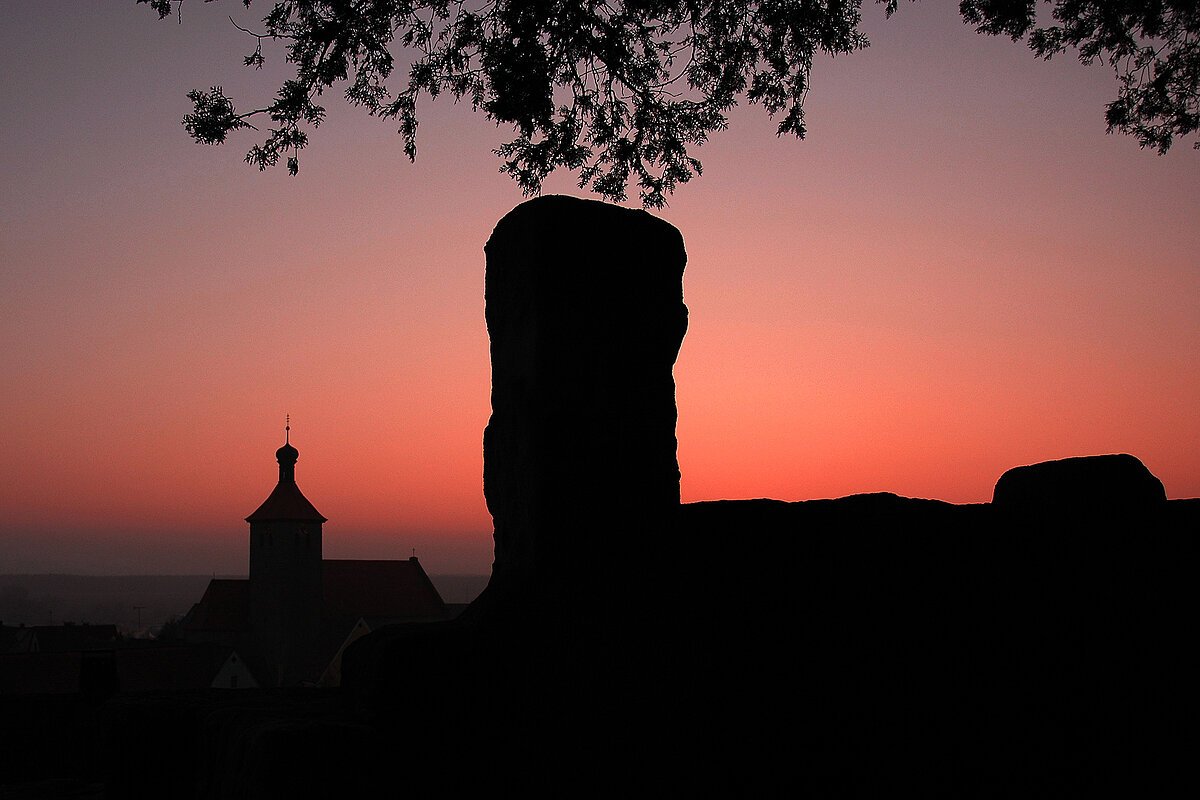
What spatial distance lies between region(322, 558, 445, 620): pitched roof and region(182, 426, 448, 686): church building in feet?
0.41

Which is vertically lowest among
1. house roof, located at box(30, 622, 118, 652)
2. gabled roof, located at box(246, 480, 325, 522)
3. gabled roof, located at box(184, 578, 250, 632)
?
house roof, located at box(30, 622, 118, 652)

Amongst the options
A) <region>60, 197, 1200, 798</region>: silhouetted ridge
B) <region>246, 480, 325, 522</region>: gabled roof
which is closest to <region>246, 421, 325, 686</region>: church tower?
<region>246, 480, 325, 522</region>: gabled roof

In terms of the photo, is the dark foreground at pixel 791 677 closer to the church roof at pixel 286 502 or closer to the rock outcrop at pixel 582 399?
the rock outcrop at pixel 582 399

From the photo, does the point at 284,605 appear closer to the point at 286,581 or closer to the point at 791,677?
the point at 286,581

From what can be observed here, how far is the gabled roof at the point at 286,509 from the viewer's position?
63.6 meters

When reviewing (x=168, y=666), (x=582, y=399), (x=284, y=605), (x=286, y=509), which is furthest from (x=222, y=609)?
(x=582, y=399)

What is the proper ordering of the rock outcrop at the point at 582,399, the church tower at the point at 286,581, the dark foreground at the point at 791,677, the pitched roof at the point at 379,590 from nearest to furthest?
the dark foreground at the point at 791,677, the rock outcrop at the point at 582,399, the church tower at the point at 286,581, the pitched roof at the point at 379,590

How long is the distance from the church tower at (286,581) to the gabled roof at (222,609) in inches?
50.3

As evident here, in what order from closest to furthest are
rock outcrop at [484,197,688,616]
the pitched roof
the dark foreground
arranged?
the dark foreground < rock outcrop at [484,197,688,616] < the pitched roof

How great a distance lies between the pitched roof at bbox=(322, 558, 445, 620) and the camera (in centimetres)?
6738

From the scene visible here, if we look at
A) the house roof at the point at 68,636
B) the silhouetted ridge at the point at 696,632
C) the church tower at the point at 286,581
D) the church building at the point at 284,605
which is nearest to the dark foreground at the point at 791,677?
the silhouetted ridge at the point at 696,632

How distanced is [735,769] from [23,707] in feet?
36.3

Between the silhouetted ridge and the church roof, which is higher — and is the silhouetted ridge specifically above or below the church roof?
below

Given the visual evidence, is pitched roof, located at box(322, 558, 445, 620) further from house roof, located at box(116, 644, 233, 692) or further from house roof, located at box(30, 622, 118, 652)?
house roof, located at box(116, 644, 233, 692)
